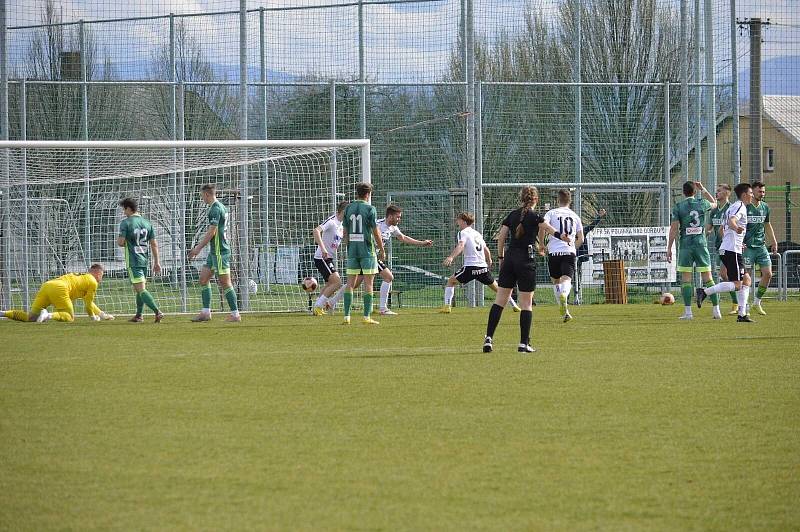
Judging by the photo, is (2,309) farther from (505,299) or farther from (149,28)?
(505,299)

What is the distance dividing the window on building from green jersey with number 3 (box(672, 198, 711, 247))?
36489mm

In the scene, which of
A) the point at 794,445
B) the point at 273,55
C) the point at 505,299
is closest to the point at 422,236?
the point at 273,55

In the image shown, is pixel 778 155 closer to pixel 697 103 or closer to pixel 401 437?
pixel 697 103

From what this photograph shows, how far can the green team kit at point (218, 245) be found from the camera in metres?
18.8

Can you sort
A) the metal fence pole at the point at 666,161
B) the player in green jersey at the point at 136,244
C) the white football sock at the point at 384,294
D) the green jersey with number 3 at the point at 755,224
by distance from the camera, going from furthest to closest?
the metal fence pole at the point at 666,161, the white football sock at the point at 384,294, the green jersey with number 3 at the point at 755,224, the player in green jersey at the point at 136,244

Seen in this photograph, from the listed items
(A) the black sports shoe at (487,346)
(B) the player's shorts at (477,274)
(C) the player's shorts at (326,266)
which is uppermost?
(C) the player's shorts at (326,266)

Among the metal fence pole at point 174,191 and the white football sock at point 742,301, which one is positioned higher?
the metal fence pole at point 174,191

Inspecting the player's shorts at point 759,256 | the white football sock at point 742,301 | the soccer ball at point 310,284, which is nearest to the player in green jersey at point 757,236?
the player's shorts at point 759,256

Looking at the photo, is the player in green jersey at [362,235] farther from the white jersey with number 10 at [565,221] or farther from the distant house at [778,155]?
the distant house at [778,155]

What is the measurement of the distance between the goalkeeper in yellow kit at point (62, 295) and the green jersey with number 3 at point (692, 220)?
32.5 feet

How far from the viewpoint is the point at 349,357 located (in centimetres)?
1263

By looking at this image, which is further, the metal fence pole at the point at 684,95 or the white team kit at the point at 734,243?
the metal fence pole at the point at 684,95

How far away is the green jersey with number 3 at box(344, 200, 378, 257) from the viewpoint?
1766 centimetres

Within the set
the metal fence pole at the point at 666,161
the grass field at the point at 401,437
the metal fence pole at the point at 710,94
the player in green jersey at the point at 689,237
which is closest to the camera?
the grass field at the point at 401,437
